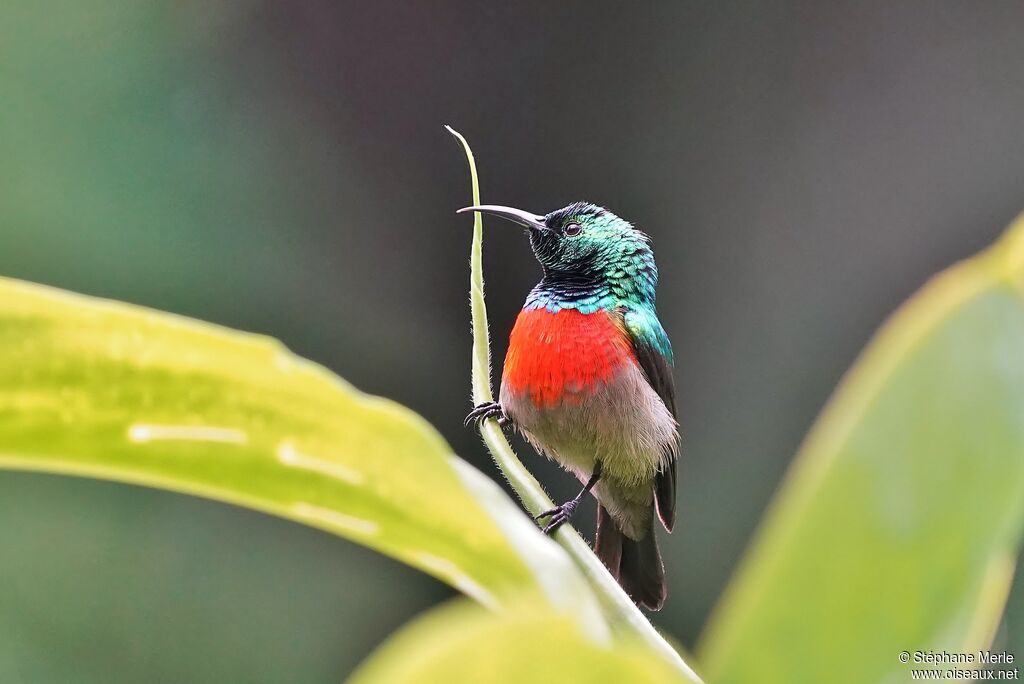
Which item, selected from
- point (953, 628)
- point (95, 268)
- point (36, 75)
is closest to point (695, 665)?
point (953, 628)

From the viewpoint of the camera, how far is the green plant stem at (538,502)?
10 centimetres

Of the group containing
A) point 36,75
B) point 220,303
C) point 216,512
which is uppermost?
point 36,75

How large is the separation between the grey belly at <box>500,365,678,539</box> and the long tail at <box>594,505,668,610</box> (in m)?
0.01

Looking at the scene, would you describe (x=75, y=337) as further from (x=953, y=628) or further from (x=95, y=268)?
(x=95, y=268)

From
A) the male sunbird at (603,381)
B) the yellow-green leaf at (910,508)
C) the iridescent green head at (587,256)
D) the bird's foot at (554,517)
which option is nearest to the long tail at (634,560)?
the male sunbird at (603,381)

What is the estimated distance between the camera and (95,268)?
879 mm

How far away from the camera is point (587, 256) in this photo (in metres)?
0.58

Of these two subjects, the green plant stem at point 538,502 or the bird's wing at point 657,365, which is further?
the bird's wing at point 657,365

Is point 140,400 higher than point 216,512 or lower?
higher

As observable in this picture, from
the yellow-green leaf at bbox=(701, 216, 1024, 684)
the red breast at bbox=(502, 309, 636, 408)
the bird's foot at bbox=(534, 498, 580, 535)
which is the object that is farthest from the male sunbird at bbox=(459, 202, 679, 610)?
the yellow-green leaf at bbox=(701, 216, 1024, 684)

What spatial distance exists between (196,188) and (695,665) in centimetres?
96

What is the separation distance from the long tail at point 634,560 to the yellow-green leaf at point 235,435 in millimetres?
451

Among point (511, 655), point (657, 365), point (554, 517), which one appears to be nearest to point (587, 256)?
point (657, 365)

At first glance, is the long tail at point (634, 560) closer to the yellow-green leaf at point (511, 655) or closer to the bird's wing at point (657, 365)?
the bird's wing at point (657, 365)
